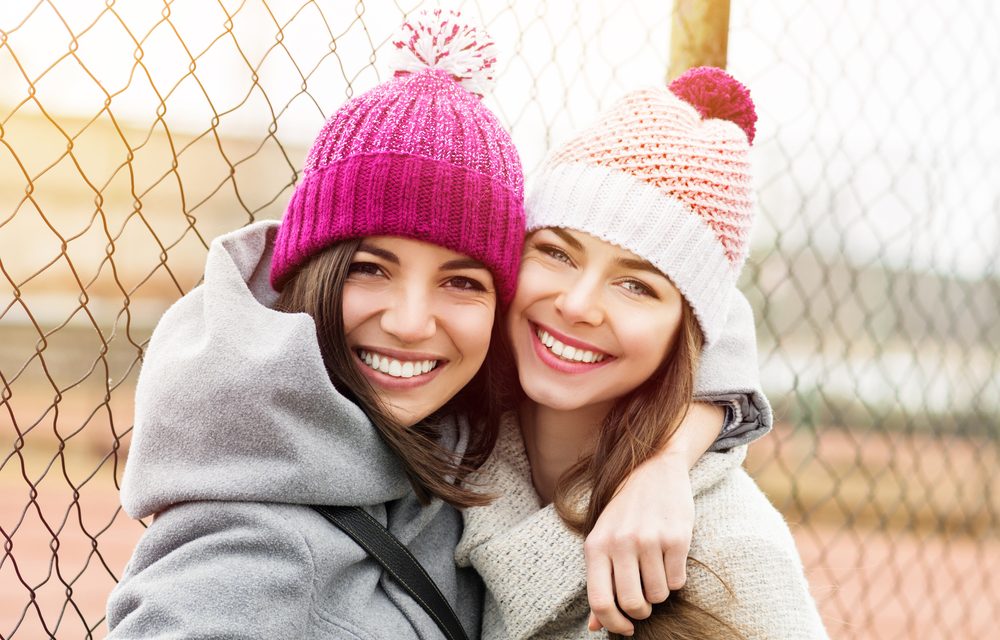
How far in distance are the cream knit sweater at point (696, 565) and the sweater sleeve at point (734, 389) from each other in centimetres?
4

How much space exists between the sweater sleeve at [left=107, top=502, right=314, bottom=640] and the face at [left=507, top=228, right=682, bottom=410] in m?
0.57

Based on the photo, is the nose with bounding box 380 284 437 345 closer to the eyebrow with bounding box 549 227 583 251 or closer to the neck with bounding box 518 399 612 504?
the eyebrow with bounding box 549 227 583 251

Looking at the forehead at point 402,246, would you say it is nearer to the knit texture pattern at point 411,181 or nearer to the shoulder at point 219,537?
→ the knit texture pattern at point 411,181

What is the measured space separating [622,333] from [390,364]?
1.36 feet

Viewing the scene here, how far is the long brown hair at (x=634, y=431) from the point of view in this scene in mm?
1623

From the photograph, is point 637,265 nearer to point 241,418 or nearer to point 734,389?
point 734,389

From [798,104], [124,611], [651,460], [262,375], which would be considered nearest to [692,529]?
[651,460]

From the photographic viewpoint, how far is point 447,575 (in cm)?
164

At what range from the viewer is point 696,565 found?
1517mm

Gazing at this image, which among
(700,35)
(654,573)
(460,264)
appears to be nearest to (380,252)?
(460,264)

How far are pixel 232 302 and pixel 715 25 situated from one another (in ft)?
4.40

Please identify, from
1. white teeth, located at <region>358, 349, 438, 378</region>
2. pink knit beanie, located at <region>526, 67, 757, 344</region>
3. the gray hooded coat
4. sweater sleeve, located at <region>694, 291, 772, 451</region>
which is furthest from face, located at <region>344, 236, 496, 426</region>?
sweater sleeve, located at <region>694, 291, 772, 451</region>

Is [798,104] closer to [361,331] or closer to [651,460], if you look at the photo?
[651,460]

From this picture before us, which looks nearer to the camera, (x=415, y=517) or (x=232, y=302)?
(x=232, y=302)
